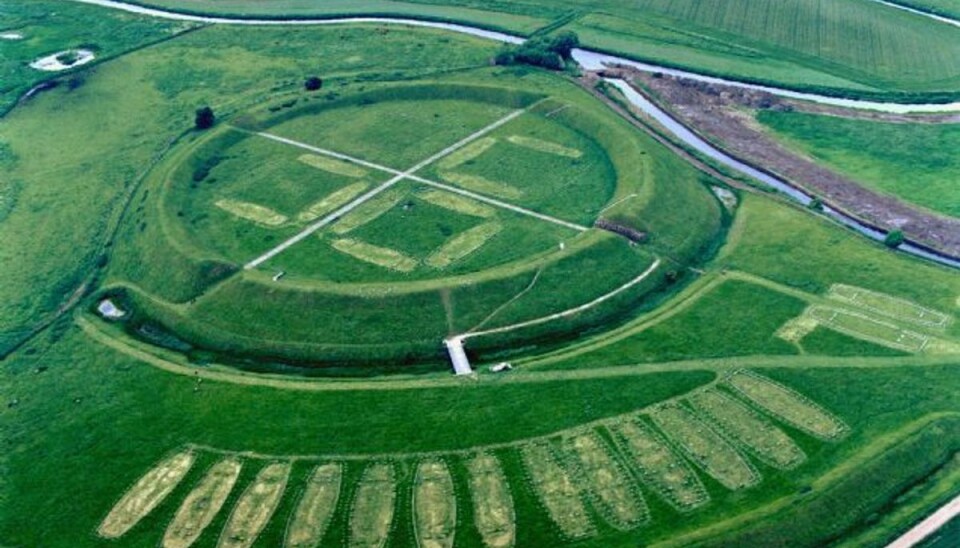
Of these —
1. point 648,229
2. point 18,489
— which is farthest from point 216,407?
point 648,229

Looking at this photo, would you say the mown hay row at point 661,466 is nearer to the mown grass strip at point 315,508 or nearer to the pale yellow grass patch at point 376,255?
the mown grass strip at point 315,508

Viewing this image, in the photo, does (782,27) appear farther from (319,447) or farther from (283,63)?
(319,447)

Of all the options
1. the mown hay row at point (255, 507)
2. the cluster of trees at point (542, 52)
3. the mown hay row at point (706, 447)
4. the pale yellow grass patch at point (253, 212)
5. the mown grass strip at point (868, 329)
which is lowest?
the mown hay row at point (255, 507)

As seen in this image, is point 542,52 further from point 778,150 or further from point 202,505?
point 202,505

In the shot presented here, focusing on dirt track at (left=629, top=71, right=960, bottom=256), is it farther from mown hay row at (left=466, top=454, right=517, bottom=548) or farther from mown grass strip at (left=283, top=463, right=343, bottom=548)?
mown grass strip at (left=283, top=463, right=343, bottom=548)

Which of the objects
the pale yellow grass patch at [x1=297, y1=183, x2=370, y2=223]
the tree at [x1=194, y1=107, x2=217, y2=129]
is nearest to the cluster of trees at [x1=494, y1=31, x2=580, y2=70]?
the pale yellow grass patch at [x1=297, y1=183, x2=370, y2=223]

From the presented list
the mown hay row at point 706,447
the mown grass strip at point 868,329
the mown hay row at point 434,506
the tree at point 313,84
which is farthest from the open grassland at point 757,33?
the mown hay row at point 434,506
